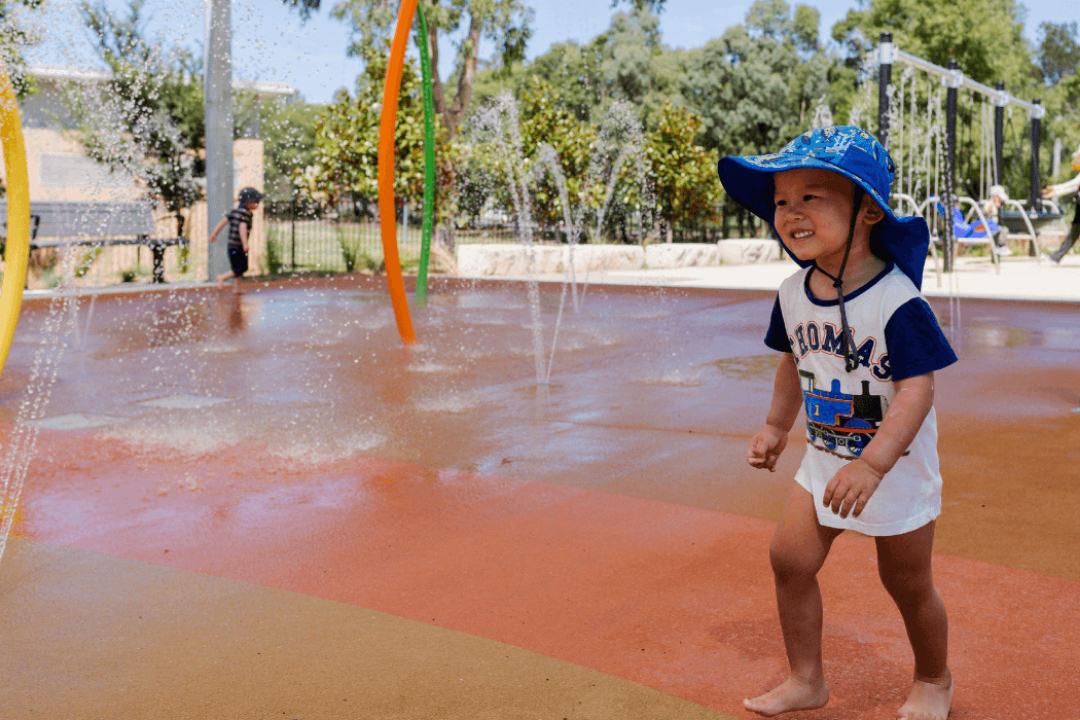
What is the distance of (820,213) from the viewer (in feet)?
8.14

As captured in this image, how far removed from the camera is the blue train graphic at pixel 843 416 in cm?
249

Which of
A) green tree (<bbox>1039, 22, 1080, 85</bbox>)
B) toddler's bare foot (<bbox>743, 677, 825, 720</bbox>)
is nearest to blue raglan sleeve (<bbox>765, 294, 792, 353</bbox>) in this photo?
toddler's bare foot (<bbox>743, 677, 825, 720</bbox>)

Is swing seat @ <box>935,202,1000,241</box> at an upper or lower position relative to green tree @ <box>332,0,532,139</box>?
lower

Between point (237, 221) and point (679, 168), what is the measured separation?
47.1 ft

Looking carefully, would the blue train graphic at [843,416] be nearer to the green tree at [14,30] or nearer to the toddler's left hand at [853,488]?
the toddler's left hand at [853,488]

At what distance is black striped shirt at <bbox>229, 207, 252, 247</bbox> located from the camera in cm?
1429

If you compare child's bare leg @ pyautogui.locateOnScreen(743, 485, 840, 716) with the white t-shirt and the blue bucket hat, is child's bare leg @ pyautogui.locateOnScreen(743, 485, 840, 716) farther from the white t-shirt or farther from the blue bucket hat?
the blue bucket hat

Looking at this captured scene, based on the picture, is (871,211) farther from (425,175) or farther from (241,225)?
(241,225)

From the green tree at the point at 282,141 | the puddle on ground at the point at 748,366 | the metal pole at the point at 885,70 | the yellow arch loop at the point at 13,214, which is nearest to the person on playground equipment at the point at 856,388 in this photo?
the yellow arch loop at the point at 13,214

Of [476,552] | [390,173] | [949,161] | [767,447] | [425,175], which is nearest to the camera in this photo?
[767,447]

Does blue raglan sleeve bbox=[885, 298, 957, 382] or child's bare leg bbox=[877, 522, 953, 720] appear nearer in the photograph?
blue raglan sleeve bbox=[885, 298, 957, 382]

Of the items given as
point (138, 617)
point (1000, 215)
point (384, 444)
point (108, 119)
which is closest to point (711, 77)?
point (1000, 215)

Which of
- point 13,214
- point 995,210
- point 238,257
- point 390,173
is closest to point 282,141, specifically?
point 995,210

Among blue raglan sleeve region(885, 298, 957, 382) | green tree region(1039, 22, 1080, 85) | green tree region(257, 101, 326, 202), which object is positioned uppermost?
green tree region(1039, 22, 1080, 85)
